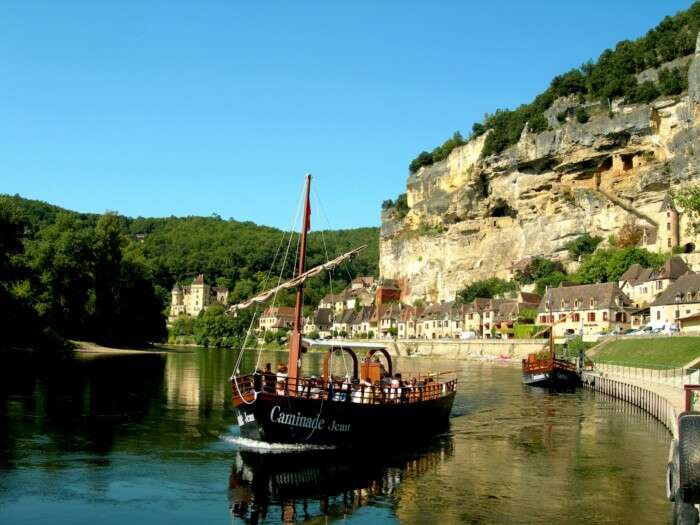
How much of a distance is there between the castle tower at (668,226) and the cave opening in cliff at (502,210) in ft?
102

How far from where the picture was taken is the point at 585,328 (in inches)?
3546

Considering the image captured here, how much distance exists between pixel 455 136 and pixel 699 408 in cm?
13745

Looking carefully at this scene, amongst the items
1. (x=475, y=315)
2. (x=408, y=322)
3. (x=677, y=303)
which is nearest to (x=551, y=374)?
(x=677, y=303)

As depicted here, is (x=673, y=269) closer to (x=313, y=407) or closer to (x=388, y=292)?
(x=388, y=292)

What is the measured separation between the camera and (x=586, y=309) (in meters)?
90.5

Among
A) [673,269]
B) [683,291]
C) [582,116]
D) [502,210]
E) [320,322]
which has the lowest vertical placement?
[320,322]

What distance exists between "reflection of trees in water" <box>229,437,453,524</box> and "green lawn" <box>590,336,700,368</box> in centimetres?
2853

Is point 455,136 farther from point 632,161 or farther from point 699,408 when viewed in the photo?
point 699,408

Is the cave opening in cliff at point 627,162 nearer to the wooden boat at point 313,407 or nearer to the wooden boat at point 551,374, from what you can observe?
the wooden boat at point 551,374

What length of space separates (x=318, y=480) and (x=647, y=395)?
23.3m

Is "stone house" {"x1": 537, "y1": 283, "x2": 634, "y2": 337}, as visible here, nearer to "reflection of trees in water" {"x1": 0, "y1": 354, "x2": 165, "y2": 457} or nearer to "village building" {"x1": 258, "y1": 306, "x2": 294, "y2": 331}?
"reflection of trees in water" {"x1": 0, "y1": 354, "x2": 165, "y2": 457}

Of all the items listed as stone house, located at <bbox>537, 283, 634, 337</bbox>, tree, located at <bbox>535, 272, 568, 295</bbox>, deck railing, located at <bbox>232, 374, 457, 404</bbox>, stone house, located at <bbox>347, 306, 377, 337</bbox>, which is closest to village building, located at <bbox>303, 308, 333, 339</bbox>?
stone house, located at <bbox>347, 306, 377, 337</bbox>

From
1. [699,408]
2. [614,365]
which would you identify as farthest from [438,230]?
[699,408]

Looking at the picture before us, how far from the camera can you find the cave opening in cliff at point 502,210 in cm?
12791
